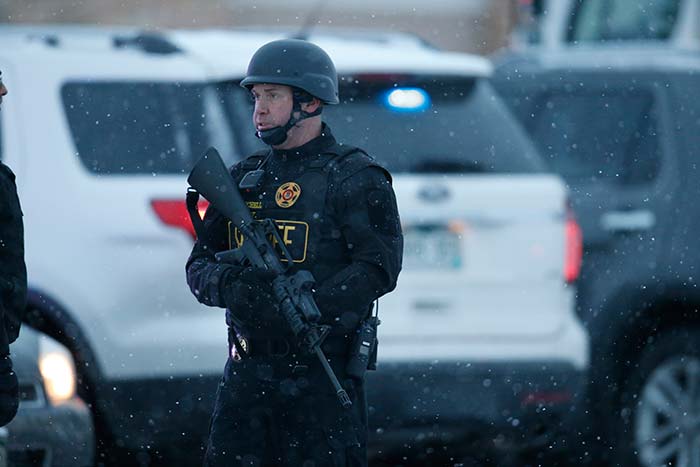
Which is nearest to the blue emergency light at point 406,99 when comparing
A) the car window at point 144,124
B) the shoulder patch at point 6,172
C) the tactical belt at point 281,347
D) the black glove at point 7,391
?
the car window at point 144,124

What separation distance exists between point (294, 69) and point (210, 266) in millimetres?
623

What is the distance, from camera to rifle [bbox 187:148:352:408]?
459 cm

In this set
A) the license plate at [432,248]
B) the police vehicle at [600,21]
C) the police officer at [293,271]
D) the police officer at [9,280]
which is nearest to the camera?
the police officer at [9,280]

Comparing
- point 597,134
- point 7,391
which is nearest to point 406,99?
point 597,134

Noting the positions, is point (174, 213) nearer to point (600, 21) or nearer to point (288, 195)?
point (288, 195)

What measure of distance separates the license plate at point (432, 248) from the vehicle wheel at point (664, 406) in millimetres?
1364

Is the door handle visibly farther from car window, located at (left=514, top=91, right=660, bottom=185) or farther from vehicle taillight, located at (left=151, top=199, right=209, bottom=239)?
vehicle taillight, located at (left=151, top=199, right=209, bottom=239)

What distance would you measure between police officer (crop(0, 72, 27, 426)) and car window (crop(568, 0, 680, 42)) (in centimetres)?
815

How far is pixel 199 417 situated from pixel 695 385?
2.44 meters

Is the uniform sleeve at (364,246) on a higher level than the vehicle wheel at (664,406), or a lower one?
lower

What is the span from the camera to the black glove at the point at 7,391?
425 centimetres

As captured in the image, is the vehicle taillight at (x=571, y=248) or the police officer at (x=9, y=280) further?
the vehicle taillight at (x=571, y=248)

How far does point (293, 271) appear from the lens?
473 centimetres

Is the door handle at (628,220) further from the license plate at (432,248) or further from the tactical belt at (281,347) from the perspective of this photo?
the tactical belt at (281,347)
